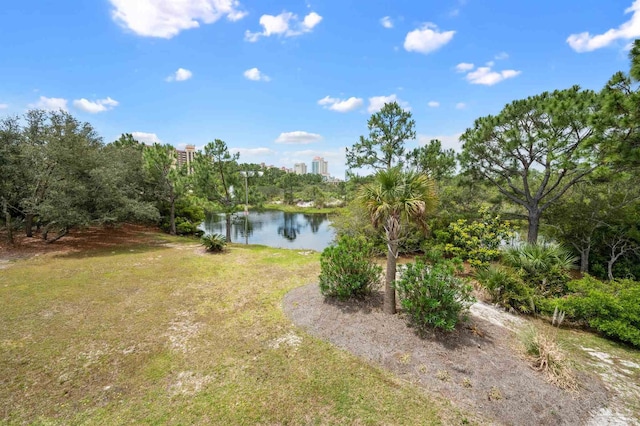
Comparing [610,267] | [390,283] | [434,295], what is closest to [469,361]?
[434,295]

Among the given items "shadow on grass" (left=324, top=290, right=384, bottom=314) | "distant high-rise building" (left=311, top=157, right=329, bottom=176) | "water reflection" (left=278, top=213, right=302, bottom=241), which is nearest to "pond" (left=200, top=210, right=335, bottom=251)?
"water reflection" (left=278, top=213, right=302, bottom=241)

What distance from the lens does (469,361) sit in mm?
4102

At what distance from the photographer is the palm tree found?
199 inches

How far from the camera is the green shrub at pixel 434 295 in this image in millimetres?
4547

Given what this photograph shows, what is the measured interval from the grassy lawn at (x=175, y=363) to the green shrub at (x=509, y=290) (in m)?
4.23

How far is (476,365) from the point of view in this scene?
401 centimetres

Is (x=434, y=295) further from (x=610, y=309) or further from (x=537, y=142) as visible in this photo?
(x=537, y=142)

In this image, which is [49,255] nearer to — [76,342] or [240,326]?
[76,342]

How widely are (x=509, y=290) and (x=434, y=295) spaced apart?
3.17 m

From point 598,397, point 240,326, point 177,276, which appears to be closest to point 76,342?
point 240,326

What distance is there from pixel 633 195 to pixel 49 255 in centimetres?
2247

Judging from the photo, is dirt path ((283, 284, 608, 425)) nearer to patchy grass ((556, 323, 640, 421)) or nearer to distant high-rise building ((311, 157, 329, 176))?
patchy grass ((556, 323, 640, 421))

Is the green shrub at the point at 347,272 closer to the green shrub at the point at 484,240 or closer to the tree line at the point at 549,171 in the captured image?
the tree line at the point at 549,171

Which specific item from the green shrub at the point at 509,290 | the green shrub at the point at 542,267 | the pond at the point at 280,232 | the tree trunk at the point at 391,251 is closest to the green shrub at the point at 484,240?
the green shrub at the point at 542,267
